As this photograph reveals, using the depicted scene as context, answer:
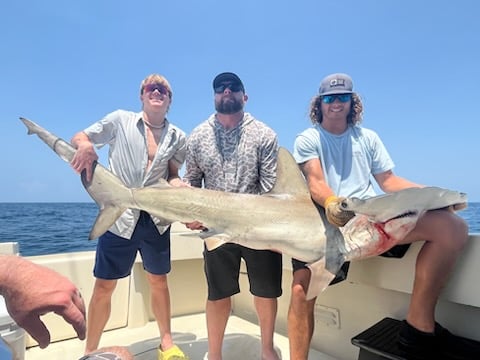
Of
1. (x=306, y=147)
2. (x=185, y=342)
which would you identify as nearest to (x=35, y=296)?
(x=306, y=147)

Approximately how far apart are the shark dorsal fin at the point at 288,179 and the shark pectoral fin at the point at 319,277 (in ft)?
1.37

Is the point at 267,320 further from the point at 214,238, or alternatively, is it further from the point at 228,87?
the point at 228,87

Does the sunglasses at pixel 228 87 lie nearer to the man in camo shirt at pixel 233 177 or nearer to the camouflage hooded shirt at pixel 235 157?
the man in camo shirt at pixel 233 177

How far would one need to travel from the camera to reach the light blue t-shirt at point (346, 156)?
2.36 m

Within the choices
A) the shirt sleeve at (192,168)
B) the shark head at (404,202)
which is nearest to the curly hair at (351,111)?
the shirt sleeve at (192,168)

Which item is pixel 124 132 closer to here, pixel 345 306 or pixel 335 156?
pixel 335 156

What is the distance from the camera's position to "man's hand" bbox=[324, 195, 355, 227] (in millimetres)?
1805

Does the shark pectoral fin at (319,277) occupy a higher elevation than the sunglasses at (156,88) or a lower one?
lower

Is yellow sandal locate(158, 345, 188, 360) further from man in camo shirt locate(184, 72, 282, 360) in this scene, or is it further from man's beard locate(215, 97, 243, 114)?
man's beard locate(215, 97, 243, 114)

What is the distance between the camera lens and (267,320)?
250 cm

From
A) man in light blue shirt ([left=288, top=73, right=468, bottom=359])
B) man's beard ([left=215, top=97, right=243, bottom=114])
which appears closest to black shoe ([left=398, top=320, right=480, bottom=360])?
man in light blue shirt ([left=288, top=73, right=468, bottom=359])

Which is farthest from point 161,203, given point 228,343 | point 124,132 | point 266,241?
point 228,343

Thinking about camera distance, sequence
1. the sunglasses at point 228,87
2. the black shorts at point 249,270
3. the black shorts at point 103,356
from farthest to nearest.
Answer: the sunglasses at point 228,87 → the black shorts at point 249,270 → the black shorts at point 103,356

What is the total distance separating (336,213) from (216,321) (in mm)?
1218
